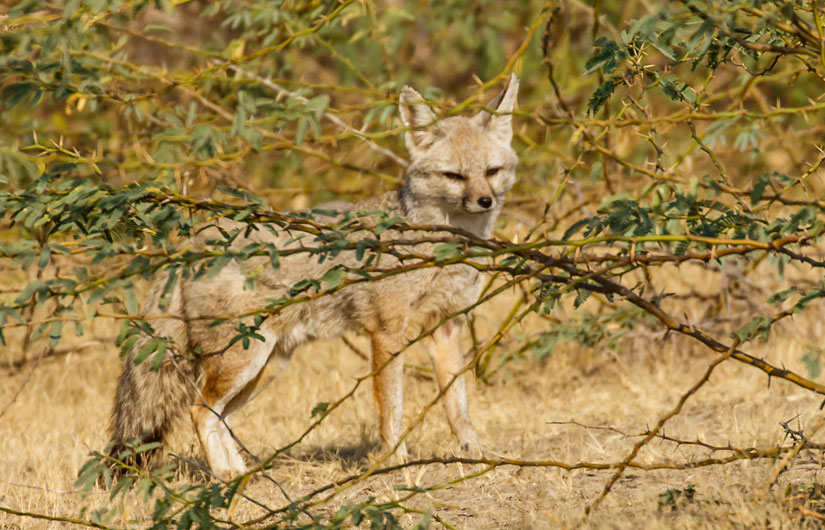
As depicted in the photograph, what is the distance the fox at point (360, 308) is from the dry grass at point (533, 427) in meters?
0.23

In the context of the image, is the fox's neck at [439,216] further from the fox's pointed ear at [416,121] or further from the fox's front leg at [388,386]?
the fox's front leg at [388,386]

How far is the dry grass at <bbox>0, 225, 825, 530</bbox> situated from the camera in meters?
3.12

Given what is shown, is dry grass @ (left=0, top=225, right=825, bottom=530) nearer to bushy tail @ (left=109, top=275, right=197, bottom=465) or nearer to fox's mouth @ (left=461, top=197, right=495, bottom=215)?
bushy tail @ (left=109, top=275, right=197, bottom=465)

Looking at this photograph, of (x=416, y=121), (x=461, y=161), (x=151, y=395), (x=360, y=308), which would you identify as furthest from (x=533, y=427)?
(x=151, y=395)

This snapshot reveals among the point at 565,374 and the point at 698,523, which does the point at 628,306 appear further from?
the point at 698,523

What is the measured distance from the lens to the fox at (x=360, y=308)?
441cm

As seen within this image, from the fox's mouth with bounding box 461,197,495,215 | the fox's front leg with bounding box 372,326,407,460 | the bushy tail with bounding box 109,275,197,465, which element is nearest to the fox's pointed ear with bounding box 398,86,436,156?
the fox's mouth with bounding box 461,197,495,215

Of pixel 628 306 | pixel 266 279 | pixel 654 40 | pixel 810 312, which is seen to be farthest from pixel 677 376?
pixel 654 40

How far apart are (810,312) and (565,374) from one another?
5.36 ft

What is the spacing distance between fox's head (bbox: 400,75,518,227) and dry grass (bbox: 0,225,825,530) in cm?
119

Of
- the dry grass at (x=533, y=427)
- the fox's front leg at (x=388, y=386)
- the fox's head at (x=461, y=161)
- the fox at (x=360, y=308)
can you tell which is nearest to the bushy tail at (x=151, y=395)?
the fox at (x=360, y=308)

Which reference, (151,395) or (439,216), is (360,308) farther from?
(151,395)

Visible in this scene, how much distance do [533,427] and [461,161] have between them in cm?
140

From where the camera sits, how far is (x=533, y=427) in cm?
468
